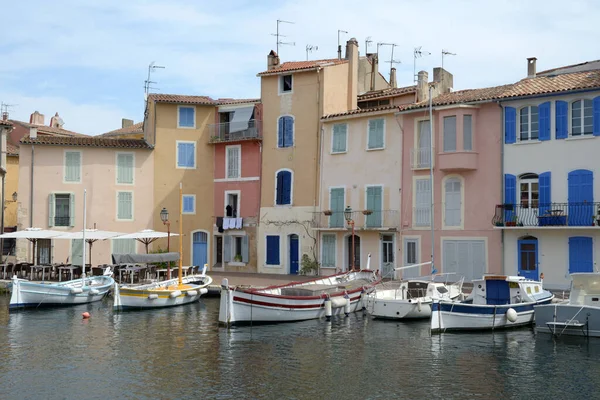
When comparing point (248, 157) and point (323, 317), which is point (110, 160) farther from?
point (323, 317)

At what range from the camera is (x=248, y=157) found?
145ft

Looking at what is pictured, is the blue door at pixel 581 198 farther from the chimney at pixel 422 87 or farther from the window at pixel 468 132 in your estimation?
the chimney at pixel 422 87

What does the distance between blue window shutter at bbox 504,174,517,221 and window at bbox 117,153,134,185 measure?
22761 millimetres

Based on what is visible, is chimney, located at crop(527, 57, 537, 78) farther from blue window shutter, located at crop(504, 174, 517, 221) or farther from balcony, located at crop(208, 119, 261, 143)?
balcony, located at crop(208, 119, 261, 143)

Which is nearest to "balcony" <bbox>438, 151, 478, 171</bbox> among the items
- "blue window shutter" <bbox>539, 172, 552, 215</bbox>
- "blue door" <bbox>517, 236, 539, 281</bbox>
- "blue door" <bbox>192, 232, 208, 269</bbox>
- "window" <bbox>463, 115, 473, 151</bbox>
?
"window" <bbox>463, 115, 473, 151</bbox>

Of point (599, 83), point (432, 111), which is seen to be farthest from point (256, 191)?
point (599, 83)

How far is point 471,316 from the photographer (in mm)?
25062

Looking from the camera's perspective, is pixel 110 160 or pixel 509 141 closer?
pixel 509 141

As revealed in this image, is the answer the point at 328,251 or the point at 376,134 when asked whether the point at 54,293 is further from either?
the point at 376,134

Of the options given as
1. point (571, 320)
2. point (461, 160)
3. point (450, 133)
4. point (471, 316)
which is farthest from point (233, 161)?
point (571, 320)

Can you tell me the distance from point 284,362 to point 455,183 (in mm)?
18159

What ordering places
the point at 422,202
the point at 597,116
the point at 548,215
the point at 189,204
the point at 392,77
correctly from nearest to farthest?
the point at 597,116
the point at 548,215
the point at 422,202
the point at 189,204
the point at 392,77

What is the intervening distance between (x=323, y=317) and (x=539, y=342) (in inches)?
338

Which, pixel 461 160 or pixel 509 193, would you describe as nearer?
pixel 509 193
